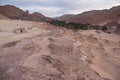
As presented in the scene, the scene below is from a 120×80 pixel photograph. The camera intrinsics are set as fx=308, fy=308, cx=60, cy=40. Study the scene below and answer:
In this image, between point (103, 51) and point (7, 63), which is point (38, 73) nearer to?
point (7, 63)

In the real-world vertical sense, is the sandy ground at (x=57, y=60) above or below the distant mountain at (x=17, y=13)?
above

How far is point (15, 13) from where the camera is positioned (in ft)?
148

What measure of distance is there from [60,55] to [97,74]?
40.5 inches

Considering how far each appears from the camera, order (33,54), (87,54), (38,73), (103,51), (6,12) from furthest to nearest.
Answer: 1. (6,12)
2. (103,51)
3. (87,54)
4. (33,54)
5. (38,73)

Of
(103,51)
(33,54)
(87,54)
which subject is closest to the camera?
(33,54)

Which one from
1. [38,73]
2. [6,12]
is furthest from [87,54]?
[6,12]

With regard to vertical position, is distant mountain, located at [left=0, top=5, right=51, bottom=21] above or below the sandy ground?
below

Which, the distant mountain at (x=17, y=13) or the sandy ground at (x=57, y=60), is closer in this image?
the sandy ground at (x=57, y=60)

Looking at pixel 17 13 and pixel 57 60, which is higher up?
pixel 57 60

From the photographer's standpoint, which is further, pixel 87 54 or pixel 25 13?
pixel 25 13

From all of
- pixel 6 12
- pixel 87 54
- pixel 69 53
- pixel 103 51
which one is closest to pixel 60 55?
pixel 69 53

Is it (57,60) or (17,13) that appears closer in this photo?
(57,60)

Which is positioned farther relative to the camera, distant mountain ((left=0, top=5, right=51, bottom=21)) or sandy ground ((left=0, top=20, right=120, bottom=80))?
distant mountain ((left=0, top=5, right=51, bottom=21))

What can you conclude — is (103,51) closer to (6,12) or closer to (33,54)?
(33,54)
